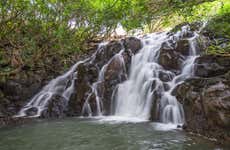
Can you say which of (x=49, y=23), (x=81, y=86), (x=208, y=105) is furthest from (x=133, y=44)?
(x=208, y=105)

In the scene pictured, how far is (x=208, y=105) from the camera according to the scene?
23.6 feet

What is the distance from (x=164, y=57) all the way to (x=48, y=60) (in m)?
5.76

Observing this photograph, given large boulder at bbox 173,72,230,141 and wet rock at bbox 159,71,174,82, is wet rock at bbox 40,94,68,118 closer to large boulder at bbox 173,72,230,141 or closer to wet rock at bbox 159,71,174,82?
wet rock at bbox 159,71,174,82

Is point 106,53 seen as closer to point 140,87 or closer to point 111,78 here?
point 111,78

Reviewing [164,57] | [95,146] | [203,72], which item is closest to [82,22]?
[164,57]

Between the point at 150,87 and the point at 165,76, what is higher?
the point at 165,76

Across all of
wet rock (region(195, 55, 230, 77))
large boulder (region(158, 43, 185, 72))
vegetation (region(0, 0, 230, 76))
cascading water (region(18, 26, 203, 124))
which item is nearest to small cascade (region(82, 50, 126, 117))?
cascading water (region(18, 26, 203, 124))

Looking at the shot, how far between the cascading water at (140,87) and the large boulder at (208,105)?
0.99 meters

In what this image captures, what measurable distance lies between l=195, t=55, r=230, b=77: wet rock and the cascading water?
525 millimetres

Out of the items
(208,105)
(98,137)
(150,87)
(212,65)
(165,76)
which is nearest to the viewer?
(208,105)

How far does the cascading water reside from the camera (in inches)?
398

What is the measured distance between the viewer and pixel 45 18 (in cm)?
950

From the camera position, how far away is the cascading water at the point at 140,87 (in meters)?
10.1

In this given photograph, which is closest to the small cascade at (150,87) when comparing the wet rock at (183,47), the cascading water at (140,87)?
the cascading water at (140,87)
